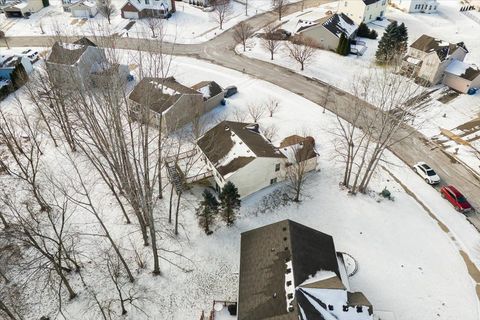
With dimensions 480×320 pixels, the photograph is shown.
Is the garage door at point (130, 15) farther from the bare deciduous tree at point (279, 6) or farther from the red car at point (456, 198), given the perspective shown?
the red car at point (456, 198)

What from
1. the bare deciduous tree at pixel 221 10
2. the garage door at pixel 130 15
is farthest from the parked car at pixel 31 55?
the bare deciduous tree at pixel 221 10

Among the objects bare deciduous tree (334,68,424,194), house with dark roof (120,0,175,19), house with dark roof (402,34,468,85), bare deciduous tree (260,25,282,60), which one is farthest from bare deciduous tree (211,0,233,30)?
house with dark roof (402,34,468,85)

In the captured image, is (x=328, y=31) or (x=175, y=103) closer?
(x=175, y=103)

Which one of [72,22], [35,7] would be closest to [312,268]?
[72,22]

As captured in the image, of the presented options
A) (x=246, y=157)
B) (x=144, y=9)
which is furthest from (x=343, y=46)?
(x=144, y=9)

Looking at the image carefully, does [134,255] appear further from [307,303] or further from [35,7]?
[35,7]

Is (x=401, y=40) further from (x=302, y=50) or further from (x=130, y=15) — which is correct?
(x=130, y=15)
